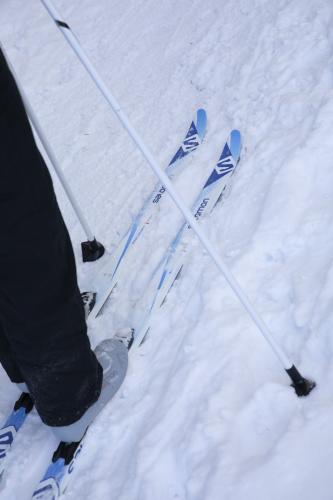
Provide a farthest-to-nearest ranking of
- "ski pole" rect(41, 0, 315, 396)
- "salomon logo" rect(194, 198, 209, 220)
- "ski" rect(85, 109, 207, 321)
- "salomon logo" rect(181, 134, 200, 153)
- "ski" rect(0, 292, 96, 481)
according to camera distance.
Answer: "salomon logo" rect(181, 134, 200, 153)
"salomon logo" rect(194, 198, 209, 220)
"ski" rect(85, 109, 207, 321)
"ski" rect(0, 292, 96, 481)
"ski pole" rect(41, 0, 315, 396)

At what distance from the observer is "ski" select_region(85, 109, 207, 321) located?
2681mm

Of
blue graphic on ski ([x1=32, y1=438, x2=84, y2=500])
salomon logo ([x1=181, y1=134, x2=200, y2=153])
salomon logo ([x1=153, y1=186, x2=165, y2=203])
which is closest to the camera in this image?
blue graphic on ski ([x1=32, y1=438, x2=84, y2=500])

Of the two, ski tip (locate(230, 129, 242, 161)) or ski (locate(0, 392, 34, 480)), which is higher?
ski tip (locate(230, 129, 242, 161))

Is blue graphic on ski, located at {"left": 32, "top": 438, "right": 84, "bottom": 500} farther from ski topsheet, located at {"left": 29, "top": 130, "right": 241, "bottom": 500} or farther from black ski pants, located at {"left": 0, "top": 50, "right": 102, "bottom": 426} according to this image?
black ski pants, located at {"left": 0, "top": 50, "right": 102, "bottom": 426}

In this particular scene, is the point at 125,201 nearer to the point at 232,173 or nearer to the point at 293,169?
the point at 232,173

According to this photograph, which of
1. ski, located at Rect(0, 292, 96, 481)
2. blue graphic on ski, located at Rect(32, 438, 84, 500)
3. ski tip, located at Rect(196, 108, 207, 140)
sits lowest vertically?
blue graphic on ski, located at Rect(32, 438, 84, 500)

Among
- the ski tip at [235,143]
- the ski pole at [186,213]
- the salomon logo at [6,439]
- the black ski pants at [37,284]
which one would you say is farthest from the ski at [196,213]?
the ski pole at [186,213]

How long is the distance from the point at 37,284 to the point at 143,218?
1.55 metres

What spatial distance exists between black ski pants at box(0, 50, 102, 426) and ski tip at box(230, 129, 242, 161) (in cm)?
164

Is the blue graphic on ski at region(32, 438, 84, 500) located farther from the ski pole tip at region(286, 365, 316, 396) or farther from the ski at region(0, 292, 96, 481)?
the ski pole tip at region(286, 365, 316, 396)

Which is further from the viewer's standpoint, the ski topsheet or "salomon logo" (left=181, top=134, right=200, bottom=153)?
"salomon logo" (left=181, top=134, right=200, bottom=153)

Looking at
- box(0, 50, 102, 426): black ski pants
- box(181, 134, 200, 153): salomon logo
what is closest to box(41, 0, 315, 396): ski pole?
box(0, 50, 102, 426): black ski pants

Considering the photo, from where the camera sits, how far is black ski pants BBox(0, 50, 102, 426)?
4.56 ft

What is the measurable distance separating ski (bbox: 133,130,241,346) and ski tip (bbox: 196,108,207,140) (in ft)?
1.38
